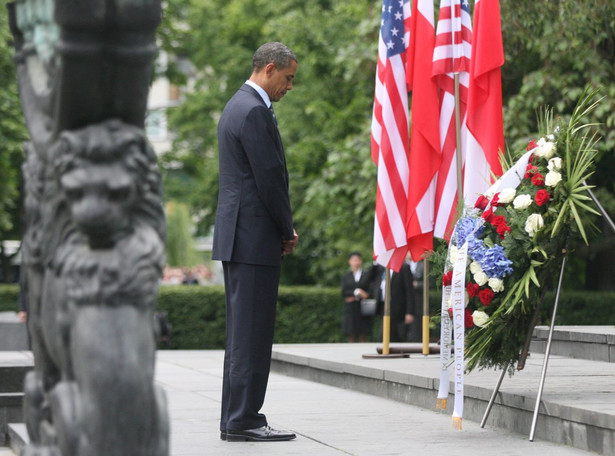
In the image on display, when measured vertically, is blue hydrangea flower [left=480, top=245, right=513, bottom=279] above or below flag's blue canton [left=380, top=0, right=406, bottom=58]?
below

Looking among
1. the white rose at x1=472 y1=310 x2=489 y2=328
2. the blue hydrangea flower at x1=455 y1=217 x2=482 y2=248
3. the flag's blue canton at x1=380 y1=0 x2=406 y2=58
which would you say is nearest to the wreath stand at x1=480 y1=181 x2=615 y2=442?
the white rose at x1=472 y1=310 x2=489 y2=328

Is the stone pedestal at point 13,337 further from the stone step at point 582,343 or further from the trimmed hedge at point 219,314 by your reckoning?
the trimmed hedge at point 219,314

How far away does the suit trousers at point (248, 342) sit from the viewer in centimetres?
686

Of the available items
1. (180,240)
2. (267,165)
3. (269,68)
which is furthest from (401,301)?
(180,240)

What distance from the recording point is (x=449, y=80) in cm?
1162

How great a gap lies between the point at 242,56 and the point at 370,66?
17589 millimetres

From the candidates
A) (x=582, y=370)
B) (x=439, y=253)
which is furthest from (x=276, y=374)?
(x=439, y=253)

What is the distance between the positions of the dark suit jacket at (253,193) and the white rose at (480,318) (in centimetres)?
127

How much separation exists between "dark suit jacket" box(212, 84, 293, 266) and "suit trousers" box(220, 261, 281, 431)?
0.10 meters

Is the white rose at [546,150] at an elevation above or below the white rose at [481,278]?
above

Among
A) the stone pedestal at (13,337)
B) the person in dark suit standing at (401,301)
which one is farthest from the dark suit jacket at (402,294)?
the stone pedestal at (13,337)

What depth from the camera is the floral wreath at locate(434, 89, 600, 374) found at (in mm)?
7113

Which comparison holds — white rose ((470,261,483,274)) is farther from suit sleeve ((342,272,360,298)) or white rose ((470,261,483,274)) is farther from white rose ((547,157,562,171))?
suit sleeve ((342,272,360,298))

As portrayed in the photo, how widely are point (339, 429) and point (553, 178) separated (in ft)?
7.16
